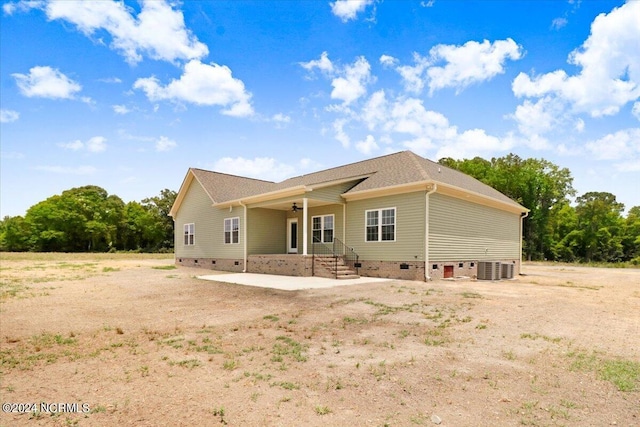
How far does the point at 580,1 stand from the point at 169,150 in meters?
21.5

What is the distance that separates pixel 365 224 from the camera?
16.6 m

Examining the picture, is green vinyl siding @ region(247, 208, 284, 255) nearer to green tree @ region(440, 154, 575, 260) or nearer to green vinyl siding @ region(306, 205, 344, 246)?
green vinyl siding @ region(306, 205, 344, 246)

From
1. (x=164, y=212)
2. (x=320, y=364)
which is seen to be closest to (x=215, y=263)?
(x=320, y=364)

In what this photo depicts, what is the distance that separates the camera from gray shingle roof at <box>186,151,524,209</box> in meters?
16.0

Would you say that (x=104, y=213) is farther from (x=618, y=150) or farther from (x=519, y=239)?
(x=618, y=150)

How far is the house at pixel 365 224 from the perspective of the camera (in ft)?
49.3

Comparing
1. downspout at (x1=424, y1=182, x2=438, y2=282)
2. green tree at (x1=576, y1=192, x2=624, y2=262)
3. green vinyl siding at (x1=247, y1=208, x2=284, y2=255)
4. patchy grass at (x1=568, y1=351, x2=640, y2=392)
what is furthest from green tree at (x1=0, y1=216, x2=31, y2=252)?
green tree at (x1=576, y1=192, x2=624, y2=262)

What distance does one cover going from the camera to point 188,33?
14.8 meters

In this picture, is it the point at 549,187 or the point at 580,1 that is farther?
the point at 549,187

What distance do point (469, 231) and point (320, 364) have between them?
1455 cm

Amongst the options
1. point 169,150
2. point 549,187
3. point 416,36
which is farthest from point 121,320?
point 549,187

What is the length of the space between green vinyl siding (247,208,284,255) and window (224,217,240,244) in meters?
1.03

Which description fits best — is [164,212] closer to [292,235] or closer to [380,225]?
[292,235]

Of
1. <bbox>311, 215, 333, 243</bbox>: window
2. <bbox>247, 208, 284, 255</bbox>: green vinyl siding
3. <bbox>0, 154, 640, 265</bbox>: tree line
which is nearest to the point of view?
<bbox>311, 215, 333, 243</bbox>: window
